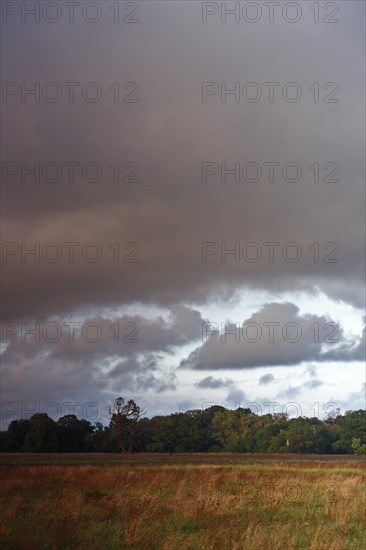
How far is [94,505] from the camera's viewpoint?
69.0 feet

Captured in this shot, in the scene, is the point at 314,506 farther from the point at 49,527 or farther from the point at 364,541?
the point at 49,527

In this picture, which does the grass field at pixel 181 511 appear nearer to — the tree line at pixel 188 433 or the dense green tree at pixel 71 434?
the tree line at pixel 188 433

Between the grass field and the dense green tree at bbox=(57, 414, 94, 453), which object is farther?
the dense green tree at bbox=(57, 414, 94, 453)

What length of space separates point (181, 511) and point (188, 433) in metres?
48.7

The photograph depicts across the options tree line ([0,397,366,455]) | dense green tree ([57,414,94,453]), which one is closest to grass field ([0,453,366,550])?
tree line ([0,397,366,455])

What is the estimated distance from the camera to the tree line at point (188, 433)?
5484 cm

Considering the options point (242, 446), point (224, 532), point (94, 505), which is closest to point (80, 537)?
point (224, 532)

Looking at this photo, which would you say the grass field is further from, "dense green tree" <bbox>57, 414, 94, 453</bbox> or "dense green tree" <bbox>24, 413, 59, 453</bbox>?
"dense green tree" <bbox>57, 414, 94, 453</bbox>

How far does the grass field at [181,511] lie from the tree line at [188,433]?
933 inches

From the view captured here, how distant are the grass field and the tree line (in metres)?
23.7

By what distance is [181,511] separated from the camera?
19969mm

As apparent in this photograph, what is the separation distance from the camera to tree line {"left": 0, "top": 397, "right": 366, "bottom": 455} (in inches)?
2159

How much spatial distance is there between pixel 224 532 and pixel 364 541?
3490 millimetres

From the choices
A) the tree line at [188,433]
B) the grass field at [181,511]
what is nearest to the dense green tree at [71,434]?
the tree line at [188,433]
